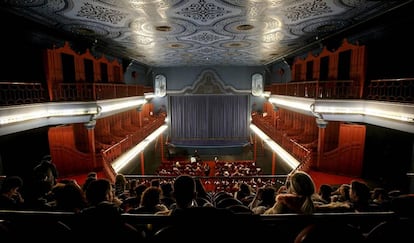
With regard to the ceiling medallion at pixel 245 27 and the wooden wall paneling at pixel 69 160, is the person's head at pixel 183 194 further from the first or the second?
the wooden wall paneling at pixel 69 160

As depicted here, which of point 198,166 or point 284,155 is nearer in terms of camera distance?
point 284,155

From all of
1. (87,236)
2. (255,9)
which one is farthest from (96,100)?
(87,236)

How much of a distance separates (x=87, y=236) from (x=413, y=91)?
9.61 metres

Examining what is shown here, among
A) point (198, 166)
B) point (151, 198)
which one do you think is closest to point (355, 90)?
point (151, 198)

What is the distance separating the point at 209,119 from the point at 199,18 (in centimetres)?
1802

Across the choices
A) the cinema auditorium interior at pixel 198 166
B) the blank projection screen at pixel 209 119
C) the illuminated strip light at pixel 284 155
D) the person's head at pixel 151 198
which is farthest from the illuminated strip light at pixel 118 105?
the illuminated strip light at pixel 284 155

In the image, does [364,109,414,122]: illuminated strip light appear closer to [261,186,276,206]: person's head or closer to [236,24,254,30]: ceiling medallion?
[261,186,276,206]: person's head

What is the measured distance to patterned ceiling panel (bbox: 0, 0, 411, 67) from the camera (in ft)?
21.3

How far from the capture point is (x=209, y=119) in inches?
1009

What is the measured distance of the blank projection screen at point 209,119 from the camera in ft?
82.8

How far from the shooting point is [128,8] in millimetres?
6676

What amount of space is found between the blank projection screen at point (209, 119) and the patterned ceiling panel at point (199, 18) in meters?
13.7

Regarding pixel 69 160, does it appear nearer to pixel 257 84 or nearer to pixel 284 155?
pixel 284 155

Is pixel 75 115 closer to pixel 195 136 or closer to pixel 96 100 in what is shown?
pixel 96 100
